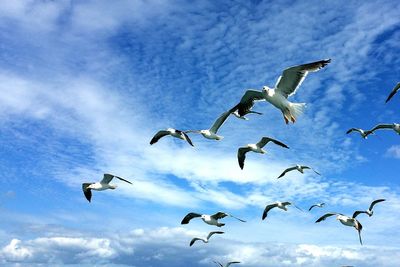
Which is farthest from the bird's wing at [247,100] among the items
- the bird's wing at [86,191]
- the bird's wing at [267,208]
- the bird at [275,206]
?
the bird's wing at [86,191]

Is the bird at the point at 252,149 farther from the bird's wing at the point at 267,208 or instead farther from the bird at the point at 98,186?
the bird at the point at 98,186

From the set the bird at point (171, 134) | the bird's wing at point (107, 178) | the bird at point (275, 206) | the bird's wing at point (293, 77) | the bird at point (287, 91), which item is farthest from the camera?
the bird at point (275, 206)

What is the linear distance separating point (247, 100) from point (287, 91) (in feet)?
7.49

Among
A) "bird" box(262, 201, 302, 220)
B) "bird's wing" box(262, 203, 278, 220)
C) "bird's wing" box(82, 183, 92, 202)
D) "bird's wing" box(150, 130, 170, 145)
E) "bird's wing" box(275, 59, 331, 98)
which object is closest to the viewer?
"bird's wing" box(275, 59, 331, 98)

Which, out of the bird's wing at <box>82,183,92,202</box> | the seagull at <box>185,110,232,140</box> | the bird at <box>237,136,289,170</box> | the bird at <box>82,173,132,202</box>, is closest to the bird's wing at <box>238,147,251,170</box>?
the bird at <box>237,136,289,170</box>

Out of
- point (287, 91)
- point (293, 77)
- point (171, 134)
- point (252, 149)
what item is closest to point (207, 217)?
point (252, 149)

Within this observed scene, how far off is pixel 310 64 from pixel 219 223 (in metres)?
14.0

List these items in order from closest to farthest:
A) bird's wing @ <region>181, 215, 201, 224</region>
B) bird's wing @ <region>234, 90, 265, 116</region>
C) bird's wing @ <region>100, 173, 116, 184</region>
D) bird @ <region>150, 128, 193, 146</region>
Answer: bird's wing @ <region>234, 90, 265, 116</region> → bird @ <region>150, 128, 193, 146</region> → bird's wing @ <region>100, 173, 116, 184</region> → bird's wing @ <region>181, 215, 201, 224</region>

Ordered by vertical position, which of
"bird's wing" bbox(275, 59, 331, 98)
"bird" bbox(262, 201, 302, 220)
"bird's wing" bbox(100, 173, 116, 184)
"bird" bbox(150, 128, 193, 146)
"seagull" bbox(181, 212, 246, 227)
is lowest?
"seagull" bbox(181, 212, 246, 227)

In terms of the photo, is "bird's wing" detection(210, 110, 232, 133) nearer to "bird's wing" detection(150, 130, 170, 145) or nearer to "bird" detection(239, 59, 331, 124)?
"bird's wing" detection(150, 130, 170, 145)

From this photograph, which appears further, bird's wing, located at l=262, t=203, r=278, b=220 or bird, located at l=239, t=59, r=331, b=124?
bird's wing, located at l=262, t=203, r=278, b=220

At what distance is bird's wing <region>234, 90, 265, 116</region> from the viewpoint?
24047mm

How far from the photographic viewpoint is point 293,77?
22.7 m

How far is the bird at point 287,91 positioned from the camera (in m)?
22.2
